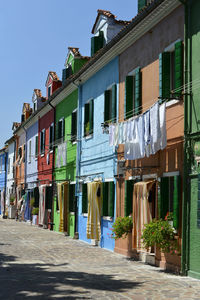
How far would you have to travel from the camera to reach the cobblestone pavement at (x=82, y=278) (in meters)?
8.72

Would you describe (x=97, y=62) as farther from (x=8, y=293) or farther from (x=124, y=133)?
(x=8, y=293)

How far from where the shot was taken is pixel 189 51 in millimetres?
11055

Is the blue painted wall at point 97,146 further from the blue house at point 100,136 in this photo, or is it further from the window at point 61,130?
the window at point 61,130

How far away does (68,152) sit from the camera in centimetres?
2302

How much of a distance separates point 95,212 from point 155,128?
6844mm

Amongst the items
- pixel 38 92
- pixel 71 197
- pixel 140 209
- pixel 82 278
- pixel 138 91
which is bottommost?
pixel 82 278

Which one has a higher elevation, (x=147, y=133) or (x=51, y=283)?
(x=147, y=133)

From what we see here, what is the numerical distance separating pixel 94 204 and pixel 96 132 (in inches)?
111

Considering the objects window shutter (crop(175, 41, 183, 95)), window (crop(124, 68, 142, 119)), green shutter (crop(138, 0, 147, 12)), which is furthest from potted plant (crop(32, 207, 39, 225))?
window shutter (crop(175, 41, 183, 95))

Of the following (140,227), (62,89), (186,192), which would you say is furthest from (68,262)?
(62,89)

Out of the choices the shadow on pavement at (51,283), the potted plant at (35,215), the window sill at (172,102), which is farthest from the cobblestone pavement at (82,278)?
the potted plant at (35,215)

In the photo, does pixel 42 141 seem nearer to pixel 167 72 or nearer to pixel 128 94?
pixel 128 94

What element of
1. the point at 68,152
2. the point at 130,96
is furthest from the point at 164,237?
the point at 68,152

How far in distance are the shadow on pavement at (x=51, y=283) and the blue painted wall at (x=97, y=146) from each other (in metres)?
5.02
